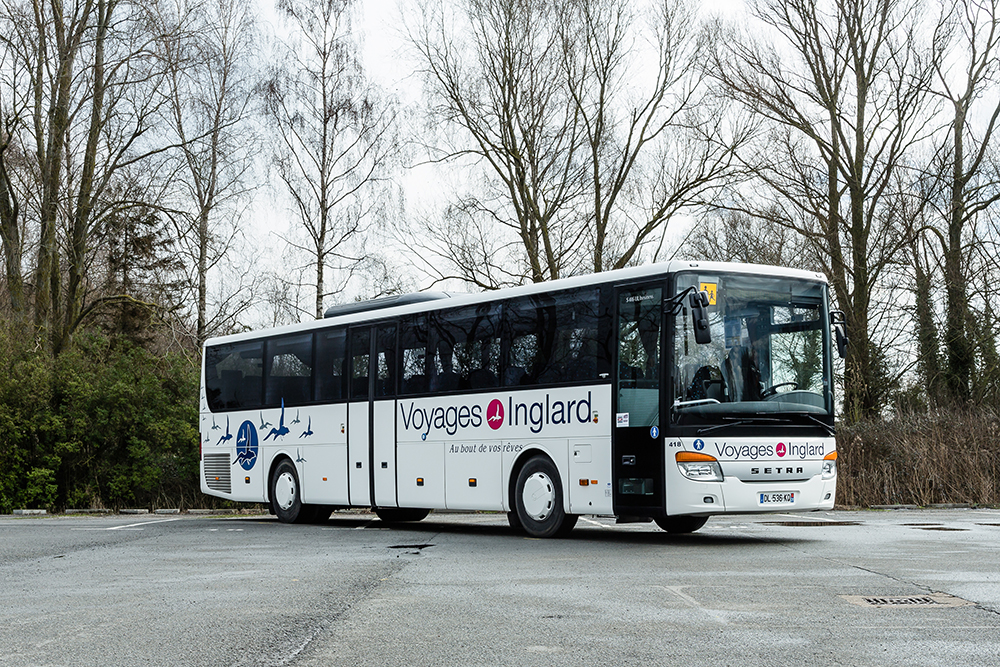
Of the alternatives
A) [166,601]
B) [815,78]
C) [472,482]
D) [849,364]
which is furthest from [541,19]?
[166,601]

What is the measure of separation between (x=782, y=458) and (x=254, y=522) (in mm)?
10535

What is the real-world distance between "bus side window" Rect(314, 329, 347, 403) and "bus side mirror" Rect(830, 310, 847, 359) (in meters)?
7.66

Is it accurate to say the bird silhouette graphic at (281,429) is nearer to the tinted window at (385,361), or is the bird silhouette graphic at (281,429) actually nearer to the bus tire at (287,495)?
the bus tire at (287,495)

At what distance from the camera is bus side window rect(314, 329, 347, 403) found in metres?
18.3

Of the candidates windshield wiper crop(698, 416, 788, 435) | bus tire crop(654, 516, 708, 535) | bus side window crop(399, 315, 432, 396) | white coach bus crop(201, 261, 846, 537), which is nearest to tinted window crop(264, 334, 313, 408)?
white coach bus crop(201, 261, 846, 537)

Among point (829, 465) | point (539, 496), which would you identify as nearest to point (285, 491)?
point (539, 496)

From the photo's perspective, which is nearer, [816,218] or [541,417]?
[541,417]

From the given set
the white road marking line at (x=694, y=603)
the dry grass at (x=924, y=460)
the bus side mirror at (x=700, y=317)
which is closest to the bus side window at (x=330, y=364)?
the bus side mirror at (x=700, y=317)

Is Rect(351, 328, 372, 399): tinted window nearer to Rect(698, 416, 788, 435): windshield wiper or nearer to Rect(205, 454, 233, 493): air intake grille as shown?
Rect(205, 454, 233, 493): air intake grille

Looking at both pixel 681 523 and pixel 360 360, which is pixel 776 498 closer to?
pixel 681 523

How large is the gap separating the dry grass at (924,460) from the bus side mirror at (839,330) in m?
8.92

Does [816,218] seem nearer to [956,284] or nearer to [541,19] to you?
[956,284]

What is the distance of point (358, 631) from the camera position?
721 centimetres

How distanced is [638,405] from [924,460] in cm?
1103
